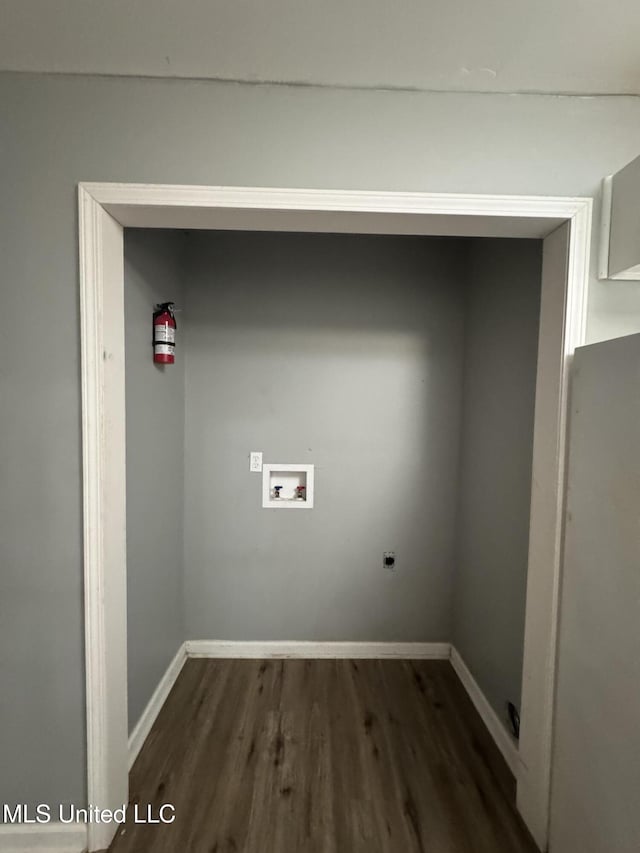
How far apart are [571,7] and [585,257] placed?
0.62 m

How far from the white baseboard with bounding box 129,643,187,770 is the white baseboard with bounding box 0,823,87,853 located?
0.32 metres

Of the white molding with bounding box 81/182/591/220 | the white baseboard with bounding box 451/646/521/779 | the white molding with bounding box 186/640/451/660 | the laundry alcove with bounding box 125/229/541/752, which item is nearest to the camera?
the white molding with bounding box 81/182/591/220

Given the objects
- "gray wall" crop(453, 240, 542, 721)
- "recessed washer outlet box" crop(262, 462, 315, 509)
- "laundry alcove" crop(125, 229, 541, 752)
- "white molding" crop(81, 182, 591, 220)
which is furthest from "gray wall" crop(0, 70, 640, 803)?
"recessed washer outlet box" crop(262, 462, 315, 509)

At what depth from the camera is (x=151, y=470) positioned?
6.00ft

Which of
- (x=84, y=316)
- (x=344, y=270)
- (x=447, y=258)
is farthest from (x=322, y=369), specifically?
(x=84, y=316)

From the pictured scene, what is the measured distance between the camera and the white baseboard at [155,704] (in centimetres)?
167

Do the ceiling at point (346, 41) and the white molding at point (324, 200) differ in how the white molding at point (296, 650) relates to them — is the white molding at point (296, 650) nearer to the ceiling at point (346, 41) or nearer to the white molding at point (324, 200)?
the white molding at point (324, 200)

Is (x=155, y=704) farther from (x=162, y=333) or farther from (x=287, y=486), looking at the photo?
(x=162, y=333)

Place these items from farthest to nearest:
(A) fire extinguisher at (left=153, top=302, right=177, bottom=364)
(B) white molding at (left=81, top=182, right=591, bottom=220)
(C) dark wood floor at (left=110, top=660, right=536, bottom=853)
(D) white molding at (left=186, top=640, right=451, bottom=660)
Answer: (D) white molding at (left=186, top=640, right=451, bottom=660) < (A) fire extinguisher at (left=153, top=302, right=177, bottom=364) < (C) dark wood floor at (left=110, top=660, right=536, bottom=853) < (B) white molding at (left=81, top=182, right=591, bottom=220)

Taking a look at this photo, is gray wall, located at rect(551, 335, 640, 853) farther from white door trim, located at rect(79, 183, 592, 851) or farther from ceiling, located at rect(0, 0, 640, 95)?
ceiling, located at rect(0, 0, 640, 95)

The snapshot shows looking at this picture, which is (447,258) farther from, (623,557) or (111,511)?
(111,511)

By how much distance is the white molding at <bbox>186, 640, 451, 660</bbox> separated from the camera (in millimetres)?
2314

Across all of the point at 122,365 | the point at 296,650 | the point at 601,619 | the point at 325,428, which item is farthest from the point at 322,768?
the point at 122,365

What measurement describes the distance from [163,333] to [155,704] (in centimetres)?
180
